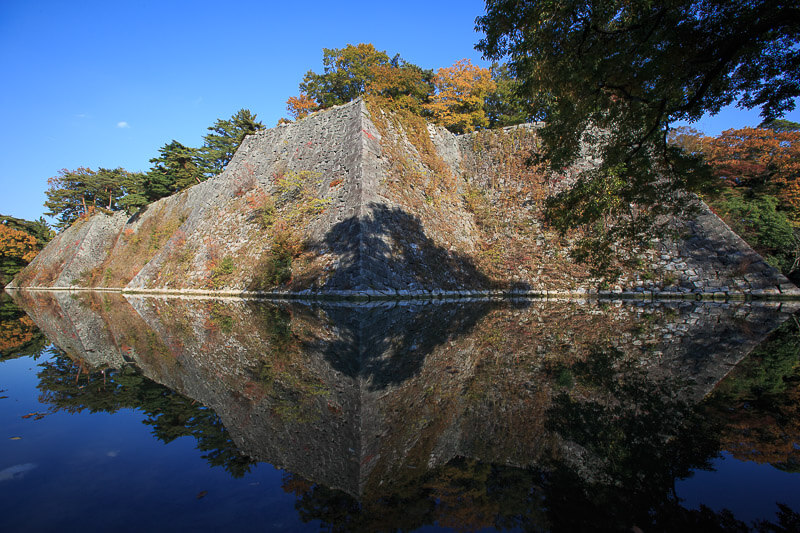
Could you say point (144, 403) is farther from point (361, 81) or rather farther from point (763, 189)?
point (763, 189)

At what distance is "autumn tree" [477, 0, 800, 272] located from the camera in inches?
235

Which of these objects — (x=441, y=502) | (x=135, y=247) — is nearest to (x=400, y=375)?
(x=441, y=502)

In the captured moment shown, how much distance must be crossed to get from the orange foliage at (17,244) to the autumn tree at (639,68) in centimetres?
6113

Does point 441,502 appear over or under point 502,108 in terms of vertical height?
under

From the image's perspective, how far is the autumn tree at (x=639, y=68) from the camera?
596cm

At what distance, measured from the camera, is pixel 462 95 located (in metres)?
28.5

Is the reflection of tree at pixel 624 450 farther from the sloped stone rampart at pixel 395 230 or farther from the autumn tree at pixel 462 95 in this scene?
the autumn tree at pixel 462 95

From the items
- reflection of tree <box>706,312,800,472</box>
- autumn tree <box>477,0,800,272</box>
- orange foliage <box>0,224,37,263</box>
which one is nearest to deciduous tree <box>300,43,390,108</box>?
autumn tree <box>477,0,800,272</box>

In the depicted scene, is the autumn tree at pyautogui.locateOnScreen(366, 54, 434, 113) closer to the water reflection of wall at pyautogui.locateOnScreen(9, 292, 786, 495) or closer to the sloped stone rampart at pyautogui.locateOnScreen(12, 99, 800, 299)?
the sloped stone rampart at pyautogui.locateOnScreen(12, 99, 800, 299)

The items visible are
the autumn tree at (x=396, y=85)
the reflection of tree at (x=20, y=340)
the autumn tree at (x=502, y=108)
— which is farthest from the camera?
the autumn tree at (x=502, y=108)

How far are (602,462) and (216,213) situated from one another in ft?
73.7

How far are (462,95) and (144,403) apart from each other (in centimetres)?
3042

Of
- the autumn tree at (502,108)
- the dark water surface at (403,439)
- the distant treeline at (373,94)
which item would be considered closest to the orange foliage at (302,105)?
the distant treeline at (373,94)

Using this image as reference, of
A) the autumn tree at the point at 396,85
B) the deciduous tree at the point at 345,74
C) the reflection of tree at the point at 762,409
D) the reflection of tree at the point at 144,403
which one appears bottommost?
the reflection of tree at the point at 762,409
